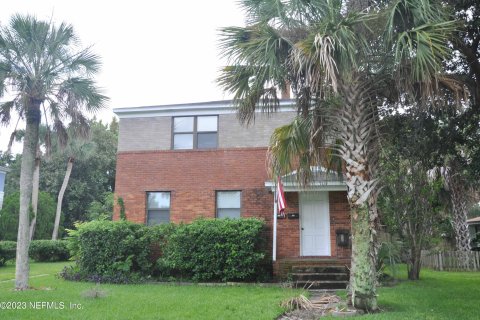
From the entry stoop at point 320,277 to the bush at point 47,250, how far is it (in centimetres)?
1640

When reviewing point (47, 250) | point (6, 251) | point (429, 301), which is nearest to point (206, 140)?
point (429, 301)

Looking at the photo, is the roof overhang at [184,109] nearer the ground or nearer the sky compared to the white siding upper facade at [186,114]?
nearer the sky

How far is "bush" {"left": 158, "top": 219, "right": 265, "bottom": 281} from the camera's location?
42.2 feet

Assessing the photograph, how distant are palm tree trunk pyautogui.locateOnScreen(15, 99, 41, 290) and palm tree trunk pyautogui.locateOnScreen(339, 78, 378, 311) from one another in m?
8.59

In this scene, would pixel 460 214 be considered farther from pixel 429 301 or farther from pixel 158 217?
pixel 158 217

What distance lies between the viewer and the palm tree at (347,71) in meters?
7.68

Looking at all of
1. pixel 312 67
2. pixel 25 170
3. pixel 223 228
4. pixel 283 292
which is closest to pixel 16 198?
pixel 25 170

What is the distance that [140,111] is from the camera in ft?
54.0

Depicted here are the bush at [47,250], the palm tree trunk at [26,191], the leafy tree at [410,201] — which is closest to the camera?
the palm tree trunk at [26,191]

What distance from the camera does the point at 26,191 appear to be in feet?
38.1

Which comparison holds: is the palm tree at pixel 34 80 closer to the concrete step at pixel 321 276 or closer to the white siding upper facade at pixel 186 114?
the white siding upper facade at pixel 186 114

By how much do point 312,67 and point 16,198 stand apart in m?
25.7

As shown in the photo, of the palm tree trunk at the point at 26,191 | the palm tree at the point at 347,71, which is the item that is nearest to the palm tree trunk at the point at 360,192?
the palm tree at the point at 347,71

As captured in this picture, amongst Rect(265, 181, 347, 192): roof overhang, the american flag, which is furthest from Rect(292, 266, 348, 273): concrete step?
Rect(265, 181, 347, 192): roof overhang
